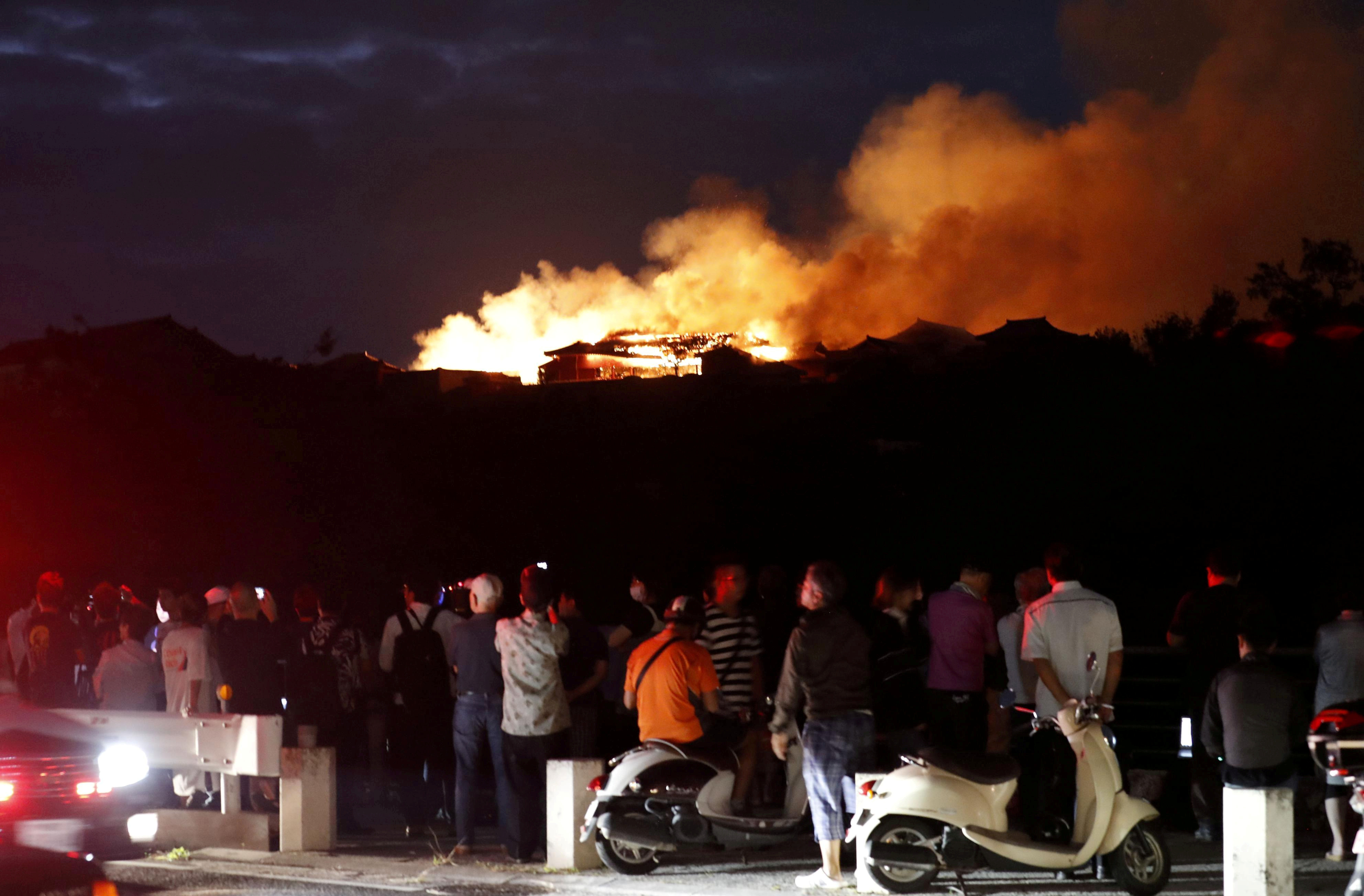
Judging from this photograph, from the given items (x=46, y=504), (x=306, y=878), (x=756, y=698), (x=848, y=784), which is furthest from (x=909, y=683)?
(x=46, y=504)

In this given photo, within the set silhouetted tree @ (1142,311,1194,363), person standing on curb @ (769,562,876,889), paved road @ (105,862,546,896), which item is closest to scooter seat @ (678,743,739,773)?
person standing on curb @ (769,562,876,889)

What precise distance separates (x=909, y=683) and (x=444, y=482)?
27.8 metres

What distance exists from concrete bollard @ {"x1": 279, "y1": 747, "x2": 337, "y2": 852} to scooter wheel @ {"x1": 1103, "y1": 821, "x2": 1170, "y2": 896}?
516 cm

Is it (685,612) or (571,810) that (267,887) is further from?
(685,612)

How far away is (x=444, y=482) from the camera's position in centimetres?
3662

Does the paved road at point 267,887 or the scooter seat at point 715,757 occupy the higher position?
the scooter seat at point 715,757

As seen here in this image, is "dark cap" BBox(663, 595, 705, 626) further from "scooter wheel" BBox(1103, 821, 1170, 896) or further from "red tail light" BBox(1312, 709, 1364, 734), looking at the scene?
"red tail light" BBox(1312, 709, 1364, 734)

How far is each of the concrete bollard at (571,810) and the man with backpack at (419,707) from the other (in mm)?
2071

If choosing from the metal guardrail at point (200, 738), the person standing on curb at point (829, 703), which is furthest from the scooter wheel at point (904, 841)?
the metal guardrail at point (200, 738)

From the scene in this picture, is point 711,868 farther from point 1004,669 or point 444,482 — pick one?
point 444,482

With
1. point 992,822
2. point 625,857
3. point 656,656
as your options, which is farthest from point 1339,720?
point 625,857

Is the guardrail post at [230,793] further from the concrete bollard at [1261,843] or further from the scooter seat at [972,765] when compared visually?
the concrete bollard at [1261,843]

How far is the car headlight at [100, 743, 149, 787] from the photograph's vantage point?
24.4ft

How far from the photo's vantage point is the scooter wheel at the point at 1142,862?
7996mm
